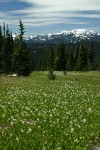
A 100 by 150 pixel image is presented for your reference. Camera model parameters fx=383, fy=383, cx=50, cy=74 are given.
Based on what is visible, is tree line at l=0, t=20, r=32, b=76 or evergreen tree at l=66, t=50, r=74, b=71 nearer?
tree line at l=0, t=20, r=32, b=76

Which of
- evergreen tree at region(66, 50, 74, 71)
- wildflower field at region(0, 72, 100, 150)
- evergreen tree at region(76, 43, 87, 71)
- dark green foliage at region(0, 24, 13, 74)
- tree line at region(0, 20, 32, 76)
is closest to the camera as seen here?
wildflower field at region(0, 72, 100, 150)

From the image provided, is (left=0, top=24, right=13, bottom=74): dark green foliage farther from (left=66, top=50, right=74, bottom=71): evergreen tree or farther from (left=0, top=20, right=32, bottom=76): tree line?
(left=66, top=50, right=74, bottom=71): evergreen tree

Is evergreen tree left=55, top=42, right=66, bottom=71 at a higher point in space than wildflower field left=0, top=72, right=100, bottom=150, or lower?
higher

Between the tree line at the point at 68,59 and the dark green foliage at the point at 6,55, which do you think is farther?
the tree line at the point at 68,59

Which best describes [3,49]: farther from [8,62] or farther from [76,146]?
[76,146]

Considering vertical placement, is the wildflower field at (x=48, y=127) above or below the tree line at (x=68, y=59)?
below

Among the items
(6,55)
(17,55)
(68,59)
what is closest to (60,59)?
(68,59)

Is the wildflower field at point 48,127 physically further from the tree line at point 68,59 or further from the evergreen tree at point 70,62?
the evergreen tree at point 70,62

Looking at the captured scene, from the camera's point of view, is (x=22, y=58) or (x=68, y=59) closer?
(x=22, y=58)

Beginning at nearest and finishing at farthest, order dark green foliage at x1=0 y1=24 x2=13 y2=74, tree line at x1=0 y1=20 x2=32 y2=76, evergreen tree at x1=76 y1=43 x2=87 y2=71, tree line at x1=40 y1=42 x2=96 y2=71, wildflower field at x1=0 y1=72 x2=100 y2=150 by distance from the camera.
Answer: wildflower field at x1=0 y1=72 x2=100 y2=150
tree line at x1=0 y1=20 x2=32 y2=76
dark green foliage at x1=0 y1=24 x2=13 y2=74
evergreen tree at x1=76 y1=43 x2=87 y2=71
tree line at x1=40 y1=42 x2=96 y2=71

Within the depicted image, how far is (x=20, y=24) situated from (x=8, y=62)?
957 inches

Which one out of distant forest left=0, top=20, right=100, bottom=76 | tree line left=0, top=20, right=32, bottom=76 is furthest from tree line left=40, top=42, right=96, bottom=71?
tree line left=0, top=20, right=32, bottom=76

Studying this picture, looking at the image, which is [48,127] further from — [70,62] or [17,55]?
[70,62]

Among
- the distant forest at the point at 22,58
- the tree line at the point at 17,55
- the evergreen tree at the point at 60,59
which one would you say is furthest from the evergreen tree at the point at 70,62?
the tree line at the point at 17,55
